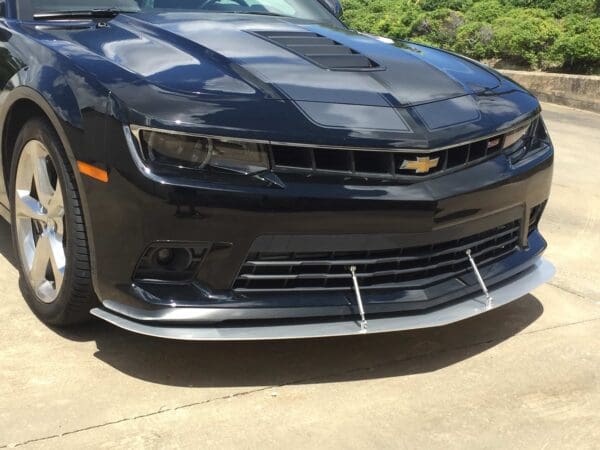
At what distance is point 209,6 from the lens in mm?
3977

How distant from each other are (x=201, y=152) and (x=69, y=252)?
660 millimetres

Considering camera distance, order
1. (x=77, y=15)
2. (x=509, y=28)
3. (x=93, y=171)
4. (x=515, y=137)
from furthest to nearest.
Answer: (x=509, y=28) < (x=77, y=15) < (x=515, y=137) < (x=93, y=171)

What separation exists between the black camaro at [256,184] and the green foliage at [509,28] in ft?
23.9

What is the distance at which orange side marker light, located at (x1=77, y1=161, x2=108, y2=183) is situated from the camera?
102 inches

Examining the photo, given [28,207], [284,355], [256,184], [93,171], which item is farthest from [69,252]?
[284,355]

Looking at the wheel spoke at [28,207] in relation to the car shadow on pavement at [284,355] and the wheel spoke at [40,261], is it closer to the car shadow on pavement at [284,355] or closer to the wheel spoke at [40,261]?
the wheel spoke at [40,261]

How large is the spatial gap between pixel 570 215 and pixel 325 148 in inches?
117

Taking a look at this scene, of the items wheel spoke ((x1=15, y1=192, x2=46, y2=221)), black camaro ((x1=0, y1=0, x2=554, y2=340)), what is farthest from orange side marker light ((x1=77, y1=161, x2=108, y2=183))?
wheel spoke ((x1=15, y1=192, x2=46, y2=221))

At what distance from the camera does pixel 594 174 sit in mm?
6055

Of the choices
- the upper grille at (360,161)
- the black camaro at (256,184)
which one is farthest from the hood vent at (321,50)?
the upper grille at (360,161)

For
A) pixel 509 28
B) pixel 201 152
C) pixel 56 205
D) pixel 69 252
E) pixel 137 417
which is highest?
pixel 201 152

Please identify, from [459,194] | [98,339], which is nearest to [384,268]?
[459,194]

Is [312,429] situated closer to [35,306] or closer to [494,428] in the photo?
[494,428]

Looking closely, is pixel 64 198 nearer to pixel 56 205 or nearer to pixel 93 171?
pixel 56 205
